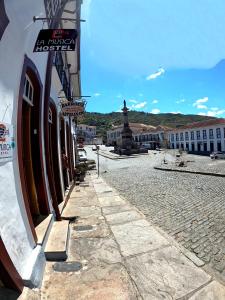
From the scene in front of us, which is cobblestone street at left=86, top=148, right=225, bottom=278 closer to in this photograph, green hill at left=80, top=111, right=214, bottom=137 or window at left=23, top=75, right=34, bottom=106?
window at left=23, top=75, right=34, bottom=106

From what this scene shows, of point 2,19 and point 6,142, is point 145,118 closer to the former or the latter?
point 6,142

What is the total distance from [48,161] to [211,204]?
18.2ft

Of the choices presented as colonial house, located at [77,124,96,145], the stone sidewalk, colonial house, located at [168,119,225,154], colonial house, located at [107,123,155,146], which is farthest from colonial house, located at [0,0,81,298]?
colonial house, located at [77,124,96,145]

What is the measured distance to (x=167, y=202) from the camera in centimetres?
975

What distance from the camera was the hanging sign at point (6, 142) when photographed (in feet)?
11.2

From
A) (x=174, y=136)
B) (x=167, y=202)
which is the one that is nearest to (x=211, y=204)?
(x=167, y=202)

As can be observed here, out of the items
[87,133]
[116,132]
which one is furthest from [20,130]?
[87,133]

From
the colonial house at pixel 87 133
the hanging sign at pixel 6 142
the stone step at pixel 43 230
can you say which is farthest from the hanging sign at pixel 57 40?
the colonial house at pixel 87 133

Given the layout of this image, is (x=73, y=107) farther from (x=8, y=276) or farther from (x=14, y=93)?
(x=8, y=276)

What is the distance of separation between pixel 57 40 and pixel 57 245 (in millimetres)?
3475

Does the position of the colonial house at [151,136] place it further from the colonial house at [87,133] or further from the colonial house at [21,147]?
the colonial house at [21,147]

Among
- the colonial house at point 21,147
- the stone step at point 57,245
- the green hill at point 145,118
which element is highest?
the green hill at point 145,118

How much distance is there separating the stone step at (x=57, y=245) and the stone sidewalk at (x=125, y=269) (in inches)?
7.1

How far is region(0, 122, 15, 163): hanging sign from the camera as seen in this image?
3.42 metres
